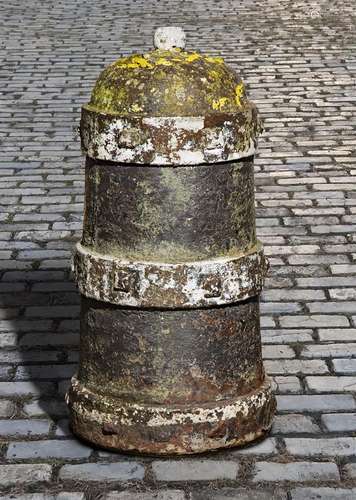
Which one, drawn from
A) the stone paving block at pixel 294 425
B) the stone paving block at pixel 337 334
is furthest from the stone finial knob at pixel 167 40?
the stone paving block at pixel 337 334

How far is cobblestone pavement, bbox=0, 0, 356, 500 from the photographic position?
12.2ft

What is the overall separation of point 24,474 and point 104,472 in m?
0.28

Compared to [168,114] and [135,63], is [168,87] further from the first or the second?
[135,63]

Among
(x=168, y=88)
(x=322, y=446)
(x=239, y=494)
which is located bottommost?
(x=322, y=446)

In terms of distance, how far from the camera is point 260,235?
695cm

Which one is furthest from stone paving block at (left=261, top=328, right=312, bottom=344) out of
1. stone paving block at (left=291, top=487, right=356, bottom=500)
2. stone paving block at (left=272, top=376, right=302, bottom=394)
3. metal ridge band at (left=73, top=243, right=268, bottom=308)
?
stone paving block at (left=291, top=487, right=356, bottom=500)

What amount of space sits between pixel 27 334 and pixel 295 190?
3300 mm

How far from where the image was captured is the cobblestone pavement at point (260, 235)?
3717 millimetres

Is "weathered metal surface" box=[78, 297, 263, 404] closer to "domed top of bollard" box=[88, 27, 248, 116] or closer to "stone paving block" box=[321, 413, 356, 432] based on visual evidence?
"stone paving block" box=[321, 413, 356, 432]

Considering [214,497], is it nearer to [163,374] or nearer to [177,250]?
[163,374]

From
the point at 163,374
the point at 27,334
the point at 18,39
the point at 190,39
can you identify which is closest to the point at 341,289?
the point at 27,334

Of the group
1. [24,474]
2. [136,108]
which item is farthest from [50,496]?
[136,108]

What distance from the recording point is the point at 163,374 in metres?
3.77

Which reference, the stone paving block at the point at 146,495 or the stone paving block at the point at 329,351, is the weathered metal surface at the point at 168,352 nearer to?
the stone paving block at the point at 146,495
